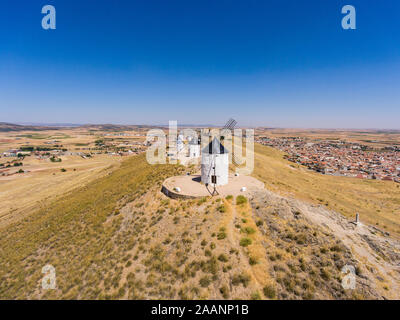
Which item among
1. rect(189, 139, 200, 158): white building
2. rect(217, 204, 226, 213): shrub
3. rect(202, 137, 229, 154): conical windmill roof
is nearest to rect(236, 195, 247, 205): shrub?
rect(217, 204, 226, 213): shrub

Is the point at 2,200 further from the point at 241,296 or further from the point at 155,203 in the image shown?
the point at 241,296

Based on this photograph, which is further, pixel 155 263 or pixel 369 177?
pixel 369 177

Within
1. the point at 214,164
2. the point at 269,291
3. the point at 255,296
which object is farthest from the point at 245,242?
the point at 214,164

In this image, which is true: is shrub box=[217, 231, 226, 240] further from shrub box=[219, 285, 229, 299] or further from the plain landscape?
shrub box=[219, 285, 229, 299]

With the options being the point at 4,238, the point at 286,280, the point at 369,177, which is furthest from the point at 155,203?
the point at 369,177

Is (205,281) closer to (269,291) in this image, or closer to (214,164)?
(269,291)

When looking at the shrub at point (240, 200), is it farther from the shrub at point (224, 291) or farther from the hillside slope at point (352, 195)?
the hillside slope at point (352, 195)
